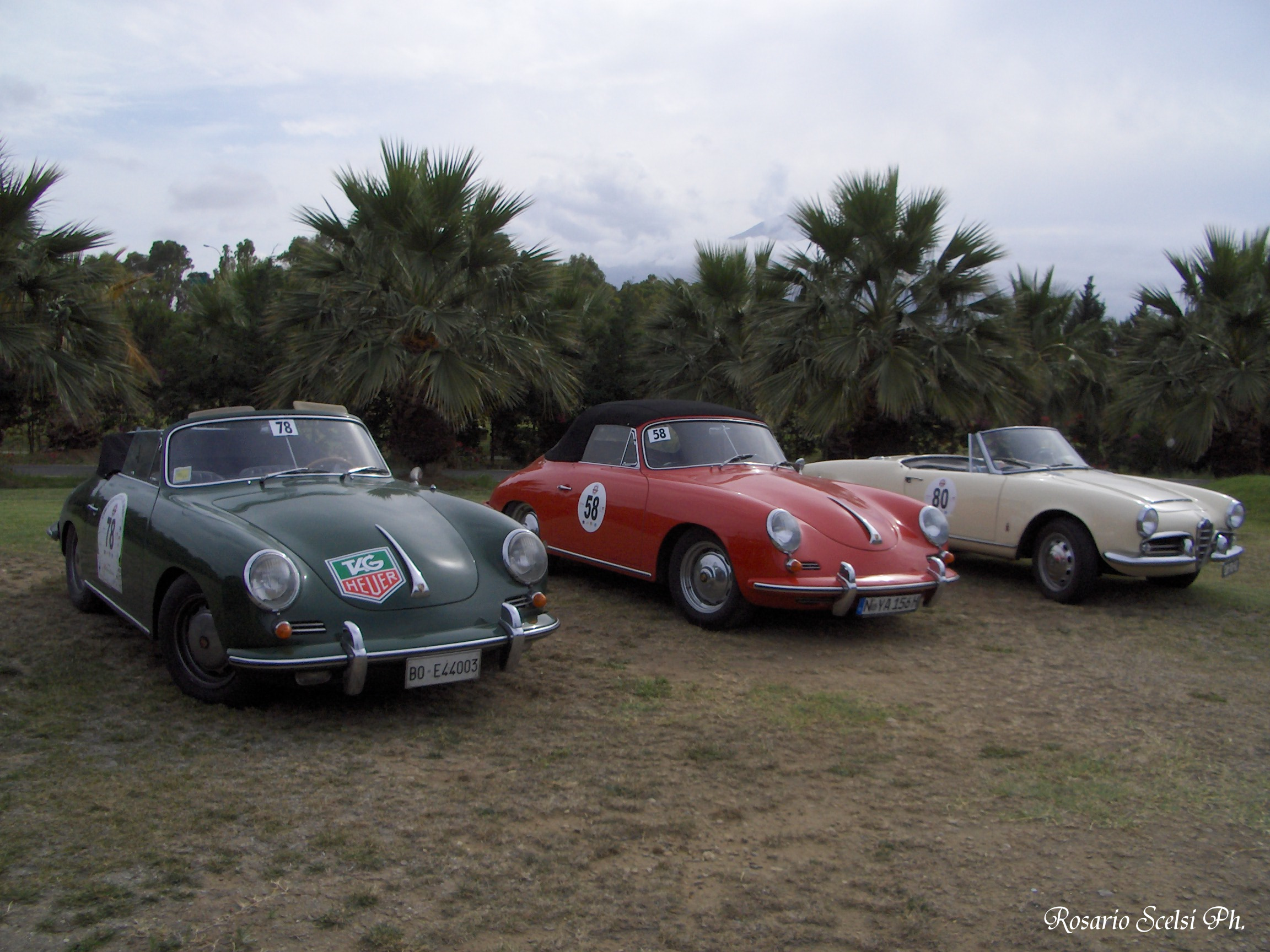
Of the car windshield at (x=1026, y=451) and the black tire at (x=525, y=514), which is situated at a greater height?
the car windshield at (x=1026, y=451)

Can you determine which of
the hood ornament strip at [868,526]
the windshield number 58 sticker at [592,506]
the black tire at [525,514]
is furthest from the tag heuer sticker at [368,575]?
the black tire at [525,514]

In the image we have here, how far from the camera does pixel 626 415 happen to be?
7.43m

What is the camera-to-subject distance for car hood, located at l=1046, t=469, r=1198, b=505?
752cm

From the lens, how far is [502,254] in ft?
44.4

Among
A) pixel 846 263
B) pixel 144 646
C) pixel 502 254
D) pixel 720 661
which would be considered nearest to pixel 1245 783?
pixel 720 661

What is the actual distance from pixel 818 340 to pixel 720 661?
8416 mm

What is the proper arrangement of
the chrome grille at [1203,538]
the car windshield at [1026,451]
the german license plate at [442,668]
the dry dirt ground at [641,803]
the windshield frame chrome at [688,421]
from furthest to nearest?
the car windshield at [1026,451] < the chrome grille at [1203,538] < the windshield frame chrome at [688,421] < the german license plate at [442,668] < the dry dirt ground at [641,803]

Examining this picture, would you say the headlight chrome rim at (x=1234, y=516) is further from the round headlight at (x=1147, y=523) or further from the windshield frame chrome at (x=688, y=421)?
the windshield frame chrome at (x=688, y=421)

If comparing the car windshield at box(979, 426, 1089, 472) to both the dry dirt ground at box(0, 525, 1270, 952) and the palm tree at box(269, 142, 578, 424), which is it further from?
the palm tree at box(269, 142, 578, 424)

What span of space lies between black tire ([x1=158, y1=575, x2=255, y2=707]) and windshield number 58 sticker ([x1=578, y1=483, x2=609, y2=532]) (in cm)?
326

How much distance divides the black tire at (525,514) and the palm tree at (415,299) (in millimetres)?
4841

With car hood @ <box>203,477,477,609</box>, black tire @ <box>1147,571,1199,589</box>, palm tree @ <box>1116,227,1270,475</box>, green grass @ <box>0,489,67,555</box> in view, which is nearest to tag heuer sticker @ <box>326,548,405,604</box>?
car hood @ <box>203,477,477,609</box>

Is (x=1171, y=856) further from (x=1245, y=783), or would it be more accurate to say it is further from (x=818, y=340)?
(x=818, y=340)

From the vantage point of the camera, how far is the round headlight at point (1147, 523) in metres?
7.22
